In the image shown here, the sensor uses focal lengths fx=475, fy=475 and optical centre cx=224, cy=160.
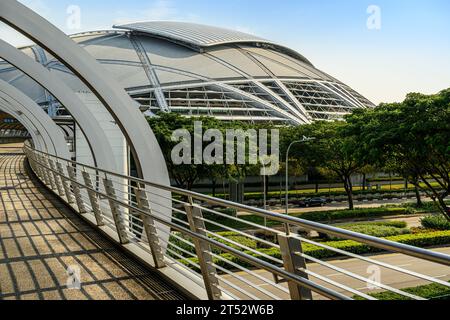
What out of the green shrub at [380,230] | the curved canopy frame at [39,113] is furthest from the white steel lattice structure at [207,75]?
the curved canopy frame at [39,113]

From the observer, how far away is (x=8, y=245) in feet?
20.8

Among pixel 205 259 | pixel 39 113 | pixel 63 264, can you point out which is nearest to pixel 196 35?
pixel 39 113

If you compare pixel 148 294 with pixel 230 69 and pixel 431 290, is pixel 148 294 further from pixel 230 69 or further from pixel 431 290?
pixel 230 69

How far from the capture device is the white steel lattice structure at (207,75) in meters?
49.4

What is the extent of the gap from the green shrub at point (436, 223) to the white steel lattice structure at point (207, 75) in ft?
75.0

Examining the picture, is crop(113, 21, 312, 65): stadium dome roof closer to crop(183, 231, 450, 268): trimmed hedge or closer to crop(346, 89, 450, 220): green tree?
crop(346, 89, 450, 220): green tree

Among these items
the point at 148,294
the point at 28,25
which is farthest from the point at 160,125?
the point at 148,294

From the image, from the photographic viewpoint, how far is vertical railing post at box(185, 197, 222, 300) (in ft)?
13.0

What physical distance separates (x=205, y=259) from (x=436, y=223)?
996 inches

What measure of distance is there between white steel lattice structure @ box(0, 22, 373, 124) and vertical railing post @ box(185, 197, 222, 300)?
37.6m

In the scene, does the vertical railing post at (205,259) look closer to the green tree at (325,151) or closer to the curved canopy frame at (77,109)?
the curved canopy frame at (77,109)

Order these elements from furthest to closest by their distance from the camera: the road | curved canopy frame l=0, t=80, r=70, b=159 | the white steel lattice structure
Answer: the white steel lattice structure, the road, curved canopy frame l=0, t=80, r=70, b=159

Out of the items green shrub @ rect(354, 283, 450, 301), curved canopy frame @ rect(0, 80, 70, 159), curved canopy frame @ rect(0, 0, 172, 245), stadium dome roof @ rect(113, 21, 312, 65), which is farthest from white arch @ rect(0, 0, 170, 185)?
stadium dome roof @ rect(113, 21, 312, 65)

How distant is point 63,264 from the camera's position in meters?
5.41
